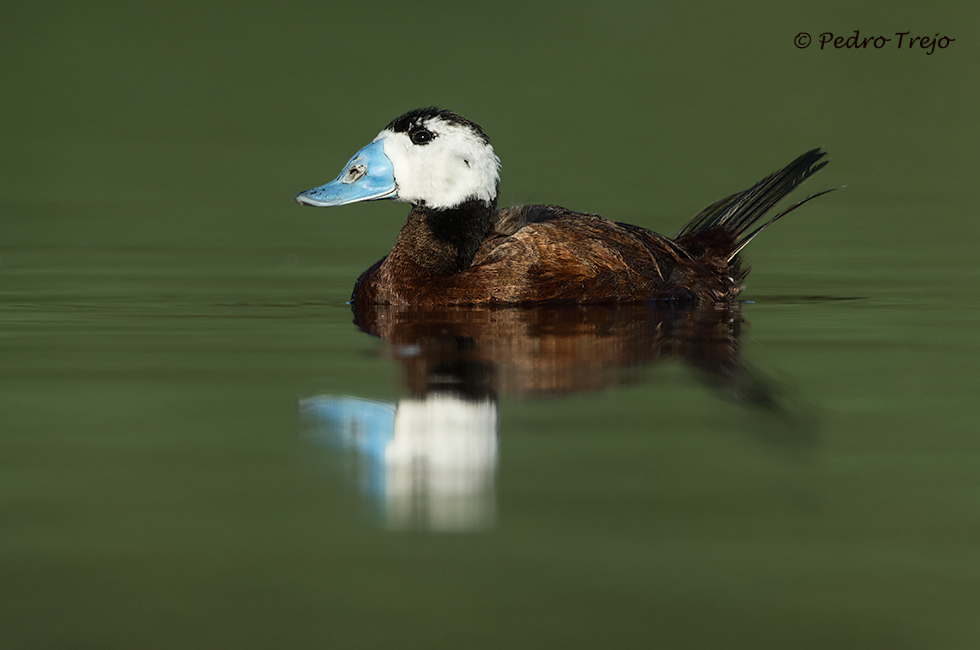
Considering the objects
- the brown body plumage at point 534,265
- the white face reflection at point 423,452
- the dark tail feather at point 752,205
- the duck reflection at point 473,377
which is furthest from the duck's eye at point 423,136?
the white face reflection at point 423,452

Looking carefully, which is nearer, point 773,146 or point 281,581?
point 281,581

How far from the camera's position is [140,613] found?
3252 mm

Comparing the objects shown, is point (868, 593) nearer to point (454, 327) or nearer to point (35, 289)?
point (454, 327)

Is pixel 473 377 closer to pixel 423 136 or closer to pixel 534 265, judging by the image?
pixel 534 265

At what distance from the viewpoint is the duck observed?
8.09m

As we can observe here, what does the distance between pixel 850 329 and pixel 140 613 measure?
5163mm

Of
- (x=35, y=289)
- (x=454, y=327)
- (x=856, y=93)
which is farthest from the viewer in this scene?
(x=856, y=93)

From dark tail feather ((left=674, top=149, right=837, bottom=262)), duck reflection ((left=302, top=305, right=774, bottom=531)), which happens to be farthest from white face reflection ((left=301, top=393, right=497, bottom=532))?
dark tail feather ((left=674, top=149, right=837, bottom=262))

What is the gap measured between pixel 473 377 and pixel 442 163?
283 cm

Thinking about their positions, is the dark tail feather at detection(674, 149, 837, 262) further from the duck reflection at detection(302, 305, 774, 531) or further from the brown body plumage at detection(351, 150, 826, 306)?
the duck reflection at detection(302, 305, 774, 531)

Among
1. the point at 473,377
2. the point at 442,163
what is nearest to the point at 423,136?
the point at 442,163

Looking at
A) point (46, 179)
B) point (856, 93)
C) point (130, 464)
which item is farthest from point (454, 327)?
point (856, 93)

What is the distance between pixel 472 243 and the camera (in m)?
8.42

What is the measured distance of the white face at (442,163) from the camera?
8328 millimetres
